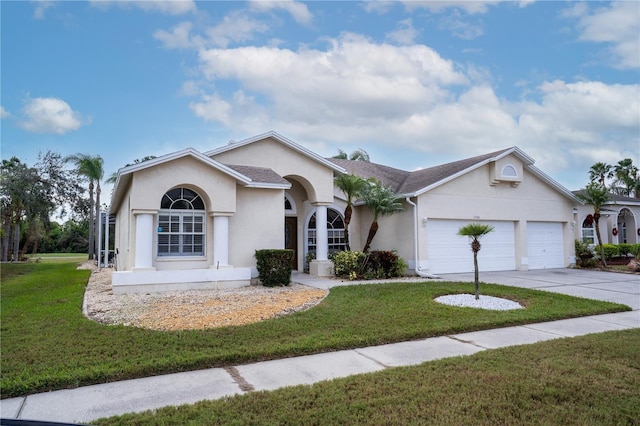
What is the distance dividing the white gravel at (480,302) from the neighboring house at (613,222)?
1359 cm

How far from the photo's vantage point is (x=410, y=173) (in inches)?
868

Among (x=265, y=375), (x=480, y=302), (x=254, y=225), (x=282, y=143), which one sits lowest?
(x=265, y=375)

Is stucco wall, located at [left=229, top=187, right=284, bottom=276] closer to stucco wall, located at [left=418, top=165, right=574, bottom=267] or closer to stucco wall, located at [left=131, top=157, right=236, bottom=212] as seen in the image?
stucco wall, located at [left=131, top=157, right=236, bottom=212]

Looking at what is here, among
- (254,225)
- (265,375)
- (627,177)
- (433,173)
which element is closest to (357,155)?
(433,173)

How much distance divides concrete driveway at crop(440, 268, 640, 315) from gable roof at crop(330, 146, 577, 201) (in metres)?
3.77

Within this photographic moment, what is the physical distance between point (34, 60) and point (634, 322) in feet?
57.7

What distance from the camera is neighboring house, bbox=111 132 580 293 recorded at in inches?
479

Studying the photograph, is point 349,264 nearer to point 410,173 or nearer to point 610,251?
point 410,173

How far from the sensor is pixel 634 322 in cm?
796

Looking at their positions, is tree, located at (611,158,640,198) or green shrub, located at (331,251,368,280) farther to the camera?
tree, located at (611,158,640,198)

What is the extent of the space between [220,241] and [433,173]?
427 inches

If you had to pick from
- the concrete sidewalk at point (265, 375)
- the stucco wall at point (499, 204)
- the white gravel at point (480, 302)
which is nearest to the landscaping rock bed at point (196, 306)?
the concrete sidewalk at point (265, 375)

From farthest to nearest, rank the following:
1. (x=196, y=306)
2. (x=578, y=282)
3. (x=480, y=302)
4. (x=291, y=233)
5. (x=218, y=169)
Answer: (x=291, y=233), (x=578, y=282), (x=218, y=169), (x=480, y=302), (x=196, y=306)

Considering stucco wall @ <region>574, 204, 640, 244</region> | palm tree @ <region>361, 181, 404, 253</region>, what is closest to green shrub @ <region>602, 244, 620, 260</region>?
stucco wall @ <region>574, 204, 640, 244</region>
